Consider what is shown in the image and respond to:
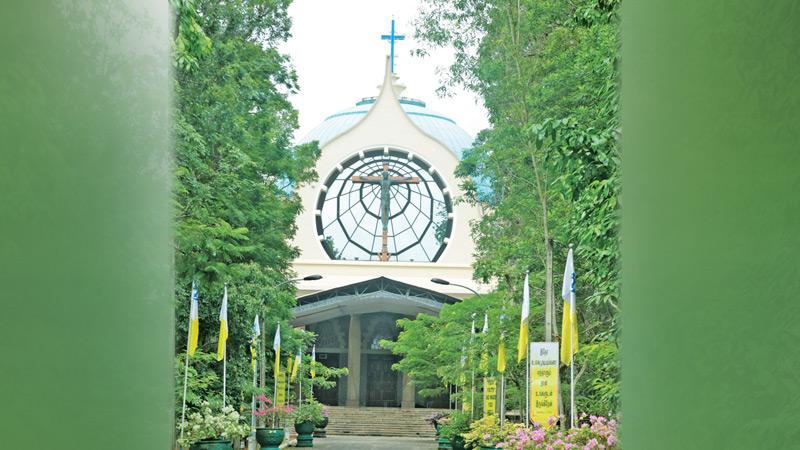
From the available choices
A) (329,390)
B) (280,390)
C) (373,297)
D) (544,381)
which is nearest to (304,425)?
(280,390)

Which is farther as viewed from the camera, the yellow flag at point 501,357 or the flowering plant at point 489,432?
the yellow flag at point 501,357

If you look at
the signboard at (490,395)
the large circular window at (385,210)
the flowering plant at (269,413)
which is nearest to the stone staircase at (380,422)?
the large circular window at (385,210)

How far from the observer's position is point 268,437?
25.8 metres

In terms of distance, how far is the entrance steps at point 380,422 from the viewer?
47344 millimetres

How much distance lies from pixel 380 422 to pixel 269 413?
68.4ft

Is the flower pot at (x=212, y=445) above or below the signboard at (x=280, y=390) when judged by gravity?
below

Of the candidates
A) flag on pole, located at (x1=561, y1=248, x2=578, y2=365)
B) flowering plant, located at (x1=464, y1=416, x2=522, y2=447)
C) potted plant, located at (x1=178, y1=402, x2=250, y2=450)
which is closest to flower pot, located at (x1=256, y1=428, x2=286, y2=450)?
flowering plant, located at (x1=464, y1=416, x2=522, y2=447)

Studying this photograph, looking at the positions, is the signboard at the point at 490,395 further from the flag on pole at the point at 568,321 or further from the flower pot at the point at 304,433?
the flower pot at the point at 304,433

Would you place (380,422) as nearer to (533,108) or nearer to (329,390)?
(329,390)
